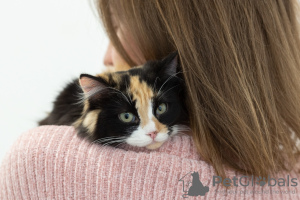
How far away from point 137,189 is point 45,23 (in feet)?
5.56

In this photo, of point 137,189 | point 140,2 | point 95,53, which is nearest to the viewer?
point 137,189

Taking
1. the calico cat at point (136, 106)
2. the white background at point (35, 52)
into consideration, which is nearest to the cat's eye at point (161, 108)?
the calico cat at point (136, 106)

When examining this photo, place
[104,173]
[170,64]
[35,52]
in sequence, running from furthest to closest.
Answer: [35,52]
[170,64]
[104,173]

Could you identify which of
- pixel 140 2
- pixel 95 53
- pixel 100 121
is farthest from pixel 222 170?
pixel 95 53

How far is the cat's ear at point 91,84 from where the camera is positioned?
99 cm

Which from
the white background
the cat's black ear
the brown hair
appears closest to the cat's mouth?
the brown hair

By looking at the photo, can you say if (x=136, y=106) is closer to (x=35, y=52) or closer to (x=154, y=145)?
(x=154, y=145)

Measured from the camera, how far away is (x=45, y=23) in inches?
90.6

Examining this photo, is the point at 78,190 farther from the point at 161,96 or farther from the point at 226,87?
the point at 226,87

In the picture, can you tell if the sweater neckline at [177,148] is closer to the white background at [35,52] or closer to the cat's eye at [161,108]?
the cat's eye at [161,108]

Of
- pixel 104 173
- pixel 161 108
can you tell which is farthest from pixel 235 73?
pixel 104 173

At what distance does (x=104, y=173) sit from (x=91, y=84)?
0.89ft

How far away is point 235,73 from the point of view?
104cm

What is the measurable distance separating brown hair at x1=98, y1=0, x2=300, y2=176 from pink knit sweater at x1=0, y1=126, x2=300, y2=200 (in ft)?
0.21
